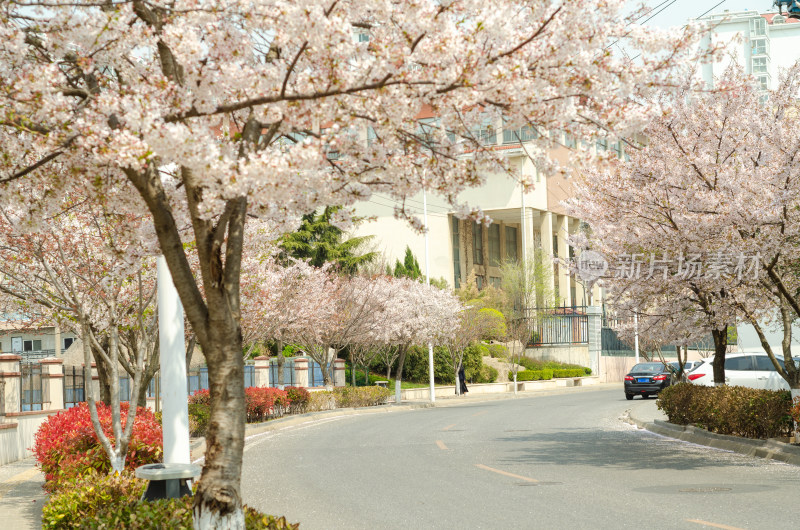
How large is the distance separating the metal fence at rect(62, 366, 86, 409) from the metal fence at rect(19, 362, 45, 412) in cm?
Answer: 242

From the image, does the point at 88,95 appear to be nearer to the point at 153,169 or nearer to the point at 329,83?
the point at 153,169

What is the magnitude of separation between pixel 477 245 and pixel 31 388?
2176 inches

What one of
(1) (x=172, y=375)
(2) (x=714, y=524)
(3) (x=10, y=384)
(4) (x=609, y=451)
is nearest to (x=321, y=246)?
(3) (x=10, y=384)

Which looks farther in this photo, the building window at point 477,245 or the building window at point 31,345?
the building window at point 477,245

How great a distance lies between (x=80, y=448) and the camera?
12.9 m

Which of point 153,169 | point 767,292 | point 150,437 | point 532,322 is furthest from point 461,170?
point 532,322

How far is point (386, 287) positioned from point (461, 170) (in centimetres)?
3508

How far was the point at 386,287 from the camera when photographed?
42.0 m

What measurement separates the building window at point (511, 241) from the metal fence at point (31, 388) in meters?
60.2

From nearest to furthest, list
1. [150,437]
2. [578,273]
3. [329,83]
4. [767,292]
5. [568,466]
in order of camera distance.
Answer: [329,83]
[150,437]
[568,466]
[767,292]
[578,273]

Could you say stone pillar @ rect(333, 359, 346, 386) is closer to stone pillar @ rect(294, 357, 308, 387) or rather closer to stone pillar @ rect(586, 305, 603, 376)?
stone pillar @ rect(294, 357, 308, 387)

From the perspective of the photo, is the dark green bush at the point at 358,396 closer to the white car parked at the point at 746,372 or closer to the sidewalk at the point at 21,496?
the white car parked at the point at 746,372

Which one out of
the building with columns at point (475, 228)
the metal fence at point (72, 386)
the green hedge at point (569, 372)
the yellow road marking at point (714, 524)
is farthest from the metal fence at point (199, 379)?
the building with columns at point (475, 228)

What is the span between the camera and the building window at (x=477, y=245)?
73.4m
